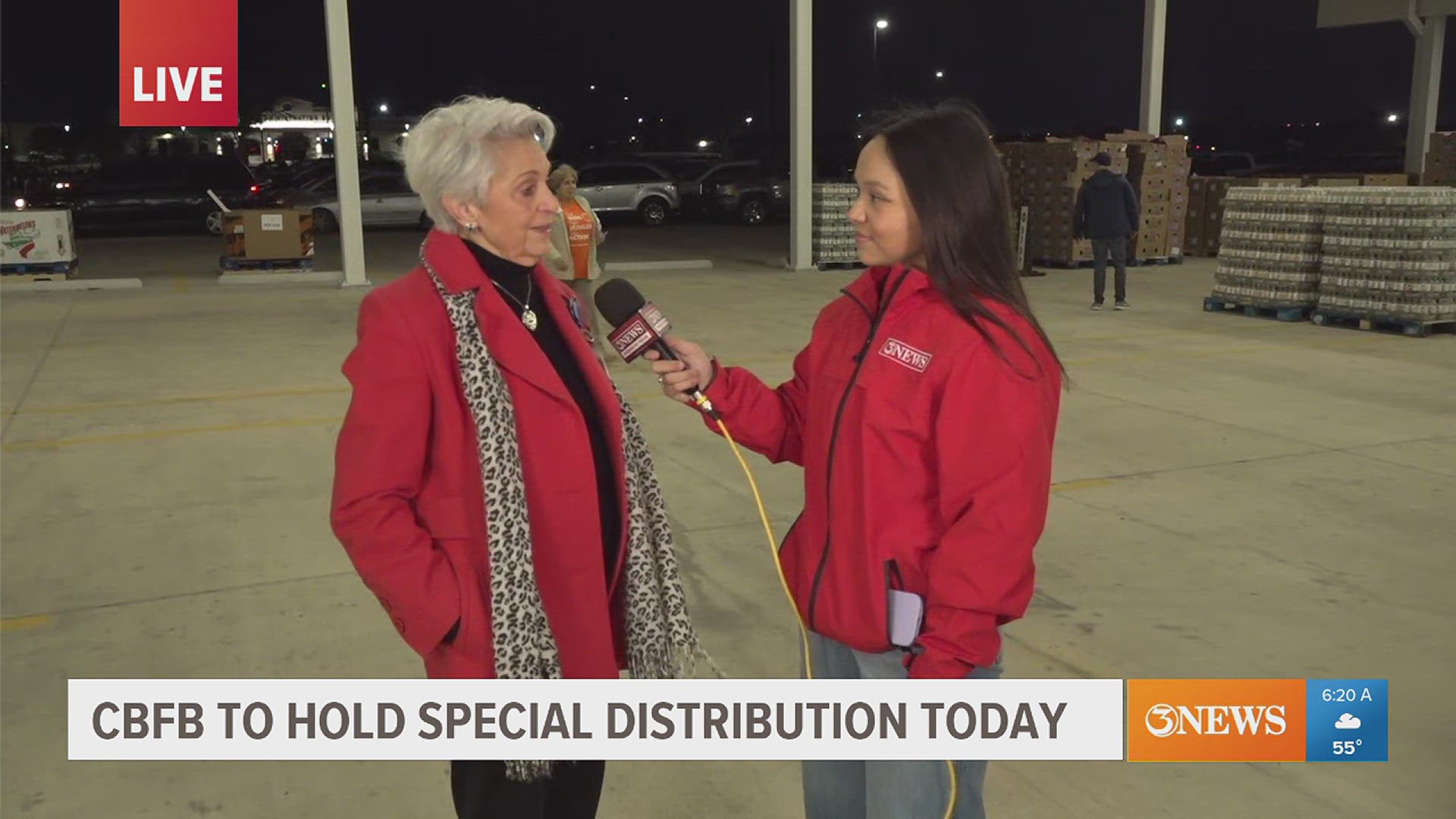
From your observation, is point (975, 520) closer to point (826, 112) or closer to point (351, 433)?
point (351, 433)

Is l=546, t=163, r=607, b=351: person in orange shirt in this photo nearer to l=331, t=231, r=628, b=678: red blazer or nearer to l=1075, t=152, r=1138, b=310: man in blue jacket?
l=1075, t=152, r=1138, b=310: man in blue jacket

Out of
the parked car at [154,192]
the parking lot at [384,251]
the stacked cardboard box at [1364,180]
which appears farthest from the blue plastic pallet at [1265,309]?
the parked car at [154,192]

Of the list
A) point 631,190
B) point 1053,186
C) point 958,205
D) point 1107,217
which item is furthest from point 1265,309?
point 631,190

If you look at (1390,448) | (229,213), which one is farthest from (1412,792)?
(229,213)

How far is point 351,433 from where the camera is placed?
2.08 meters

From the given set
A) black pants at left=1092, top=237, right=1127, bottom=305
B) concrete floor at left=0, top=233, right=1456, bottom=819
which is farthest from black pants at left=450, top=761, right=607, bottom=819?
black pants at left=1092, top=237, right=1127, bottom=305

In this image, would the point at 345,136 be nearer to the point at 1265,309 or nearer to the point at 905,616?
the point at 1265,309

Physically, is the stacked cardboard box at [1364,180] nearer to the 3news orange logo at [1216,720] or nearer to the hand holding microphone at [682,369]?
the 3news orange logo at [1216,720]

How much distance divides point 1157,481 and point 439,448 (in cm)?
517

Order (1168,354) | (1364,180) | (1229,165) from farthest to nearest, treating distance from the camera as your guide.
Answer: (1229,165)
(1364,180)
(1168,354)

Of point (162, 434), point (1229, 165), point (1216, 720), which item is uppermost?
point (1229, 165)

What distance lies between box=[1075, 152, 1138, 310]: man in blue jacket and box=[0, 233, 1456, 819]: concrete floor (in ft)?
10.3

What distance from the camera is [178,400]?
8.91 m

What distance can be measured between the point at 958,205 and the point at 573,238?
716 cm
